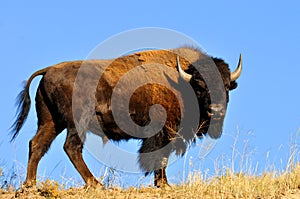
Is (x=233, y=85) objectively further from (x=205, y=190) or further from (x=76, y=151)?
(x=205, y=190)

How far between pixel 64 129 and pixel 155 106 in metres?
1.45

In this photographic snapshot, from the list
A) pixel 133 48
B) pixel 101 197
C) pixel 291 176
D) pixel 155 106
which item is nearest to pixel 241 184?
pixel 291 176

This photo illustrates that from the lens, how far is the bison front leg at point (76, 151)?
830cm

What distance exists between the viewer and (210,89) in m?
9.52

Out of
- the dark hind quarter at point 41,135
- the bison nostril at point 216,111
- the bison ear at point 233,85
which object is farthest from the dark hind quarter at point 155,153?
the bison ear at point 233,85

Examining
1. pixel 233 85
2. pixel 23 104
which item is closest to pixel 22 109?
pixel 23 104

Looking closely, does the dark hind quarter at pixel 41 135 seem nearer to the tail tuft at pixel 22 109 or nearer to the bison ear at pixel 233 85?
the tail tuft at pixel 22 109

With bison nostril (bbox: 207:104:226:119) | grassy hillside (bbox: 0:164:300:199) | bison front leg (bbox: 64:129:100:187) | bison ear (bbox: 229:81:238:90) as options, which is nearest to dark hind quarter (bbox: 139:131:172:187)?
bison nostril (bbox: 207:104:226:119)

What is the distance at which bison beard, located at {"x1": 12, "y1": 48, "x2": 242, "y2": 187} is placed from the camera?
8.62 m

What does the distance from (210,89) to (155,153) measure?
4.43 ft

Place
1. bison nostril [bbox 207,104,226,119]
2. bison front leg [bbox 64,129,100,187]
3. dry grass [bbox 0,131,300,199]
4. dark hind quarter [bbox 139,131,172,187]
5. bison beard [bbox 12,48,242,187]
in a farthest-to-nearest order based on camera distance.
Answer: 1. bison nostril [bbox 207,104,226,119]
2. dark hind quarter [bbox 139,131,172,187]
3. bison beard [bbox 12,48,242,187]
4. bison front leg [bbox 64,129,100,187]
5. dry grass [bbox 0,131,300,199]

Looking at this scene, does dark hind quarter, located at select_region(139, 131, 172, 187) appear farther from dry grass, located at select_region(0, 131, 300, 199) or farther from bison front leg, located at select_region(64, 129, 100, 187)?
dry grass, located at select_region(0, 131, 300, 199)

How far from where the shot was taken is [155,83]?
373 inches

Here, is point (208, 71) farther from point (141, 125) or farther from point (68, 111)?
point (68, 111)
